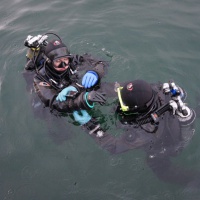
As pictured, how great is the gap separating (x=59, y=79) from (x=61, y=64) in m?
0.41

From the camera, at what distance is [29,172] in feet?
18.5

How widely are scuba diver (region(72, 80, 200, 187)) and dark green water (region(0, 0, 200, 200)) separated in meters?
0.29

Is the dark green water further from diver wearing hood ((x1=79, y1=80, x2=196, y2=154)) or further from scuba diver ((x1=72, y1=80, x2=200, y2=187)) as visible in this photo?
diver wearing hood ((x1=79, y1=80, x2=196, y2=154))

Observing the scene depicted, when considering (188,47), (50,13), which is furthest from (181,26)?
(50,13)

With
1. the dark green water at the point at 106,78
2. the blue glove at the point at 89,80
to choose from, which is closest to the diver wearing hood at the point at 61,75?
the blue glove at the point at 89,80

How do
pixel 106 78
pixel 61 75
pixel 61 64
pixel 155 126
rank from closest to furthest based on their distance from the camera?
1. pixel 155 126
2. pixel 61 64
3. pixel 61 75
4. pixel 106 78

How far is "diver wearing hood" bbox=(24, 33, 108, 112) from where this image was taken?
507 cm

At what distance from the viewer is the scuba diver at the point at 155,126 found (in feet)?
14.2

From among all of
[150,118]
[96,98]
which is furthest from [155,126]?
[96,98]

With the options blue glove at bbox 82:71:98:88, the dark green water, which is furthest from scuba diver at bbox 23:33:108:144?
the dark green water

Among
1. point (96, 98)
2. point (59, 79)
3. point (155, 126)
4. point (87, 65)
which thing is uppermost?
point (96, 98)

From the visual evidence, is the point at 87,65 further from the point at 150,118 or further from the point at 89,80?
→ the point at 150,118

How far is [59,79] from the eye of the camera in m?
6.04

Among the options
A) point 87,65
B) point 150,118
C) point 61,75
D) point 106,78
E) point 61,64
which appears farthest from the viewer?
point 106,78
